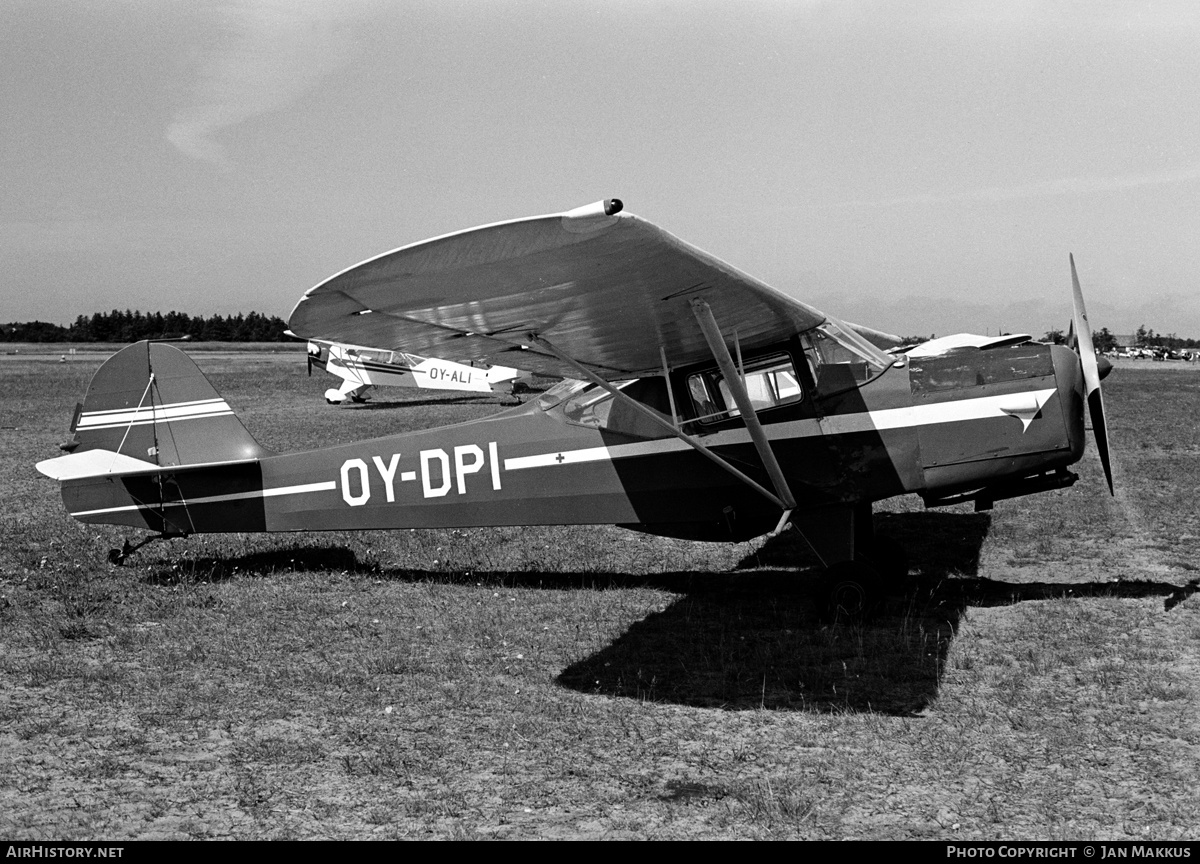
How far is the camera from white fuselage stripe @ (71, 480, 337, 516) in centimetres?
828

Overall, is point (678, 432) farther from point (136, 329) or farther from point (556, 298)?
point (136, 329)

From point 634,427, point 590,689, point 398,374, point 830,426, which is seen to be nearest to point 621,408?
point 634,427

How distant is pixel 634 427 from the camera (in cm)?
776

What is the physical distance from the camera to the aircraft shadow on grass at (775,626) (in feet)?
18.6

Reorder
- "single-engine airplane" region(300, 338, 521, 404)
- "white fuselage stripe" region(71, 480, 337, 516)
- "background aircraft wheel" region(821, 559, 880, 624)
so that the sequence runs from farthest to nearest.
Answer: "single-engine airplane" region(300, 338, 521, 404)
"white fuselage stripe" region(71, 480, 337, 516)
"background aircraft wheel" region(821, 559, 880, 624)

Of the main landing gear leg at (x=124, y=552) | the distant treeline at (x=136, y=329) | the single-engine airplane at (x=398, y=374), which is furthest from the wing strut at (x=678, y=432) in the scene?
the distant treeline at (x=136, y=329)

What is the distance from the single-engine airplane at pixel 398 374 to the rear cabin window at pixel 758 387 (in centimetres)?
2330

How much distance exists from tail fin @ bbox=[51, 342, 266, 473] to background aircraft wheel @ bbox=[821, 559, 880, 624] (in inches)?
192

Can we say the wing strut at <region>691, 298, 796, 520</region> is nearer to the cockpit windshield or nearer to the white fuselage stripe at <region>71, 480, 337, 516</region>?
the cockpit windshield

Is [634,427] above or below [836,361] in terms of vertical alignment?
below

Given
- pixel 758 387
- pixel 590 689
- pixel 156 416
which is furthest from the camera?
pixel 156 416

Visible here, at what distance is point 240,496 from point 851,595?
5.05 metres

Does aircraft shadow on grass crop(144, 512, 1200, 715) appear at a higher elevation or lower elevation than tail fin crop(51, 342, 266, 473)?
lower

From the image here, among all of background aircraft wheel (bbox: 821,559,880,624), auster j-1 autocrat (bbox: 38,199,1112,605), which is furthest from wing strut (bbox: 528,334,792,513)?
background aircraft wheel (bbox: 821,559,880,624)
